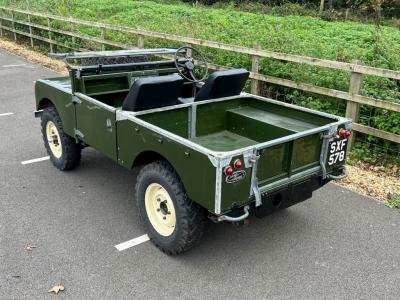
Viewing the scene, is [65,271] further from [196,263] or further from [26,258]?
[196,263]

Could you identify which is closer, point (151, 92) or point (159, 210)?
point (159, 210)

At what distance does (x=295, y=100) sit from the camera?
670 cm

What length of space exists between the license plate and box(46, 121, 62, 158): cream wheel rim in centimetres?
321

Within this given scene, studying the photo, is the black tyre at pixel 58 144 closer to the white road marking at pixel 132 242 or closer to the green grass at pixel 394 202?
the white road marking at pixel 132 242

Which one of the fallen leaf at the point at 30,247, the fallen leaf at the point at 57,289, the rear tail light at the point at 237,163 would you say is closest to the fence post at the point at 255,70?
the rear tail light at the point at 237,163

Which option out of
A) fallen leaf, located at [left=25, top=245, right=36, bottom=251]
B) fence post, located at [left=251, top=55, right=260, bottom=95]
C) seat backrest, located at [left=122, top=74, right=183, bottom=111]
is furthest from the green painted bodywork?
fence post, located at [left=251, top=55, right=260, bottom=95]

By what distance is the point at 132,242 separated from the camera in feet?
13.0

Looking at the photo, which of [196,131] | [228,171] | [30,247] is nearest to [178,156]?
[228,171]

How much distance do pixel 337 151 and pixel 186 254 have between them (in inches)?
64.0

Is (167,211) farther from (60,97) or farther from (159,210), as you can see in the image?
(60,97)

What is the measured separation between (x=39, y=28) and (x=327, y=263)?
12.9 metres

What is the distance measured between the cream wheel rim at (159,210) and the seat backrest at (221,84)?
1.24m

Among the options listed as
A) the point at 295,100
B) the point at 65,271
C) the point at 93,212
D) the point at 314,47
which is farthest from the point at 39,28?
the point at 65,271

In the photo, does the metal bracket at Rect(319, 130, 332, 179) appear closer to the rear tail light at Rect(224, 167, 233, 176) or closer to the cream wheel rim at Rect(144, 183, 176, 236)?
the rear tail light at Rect(224, 167, 233, 176)
